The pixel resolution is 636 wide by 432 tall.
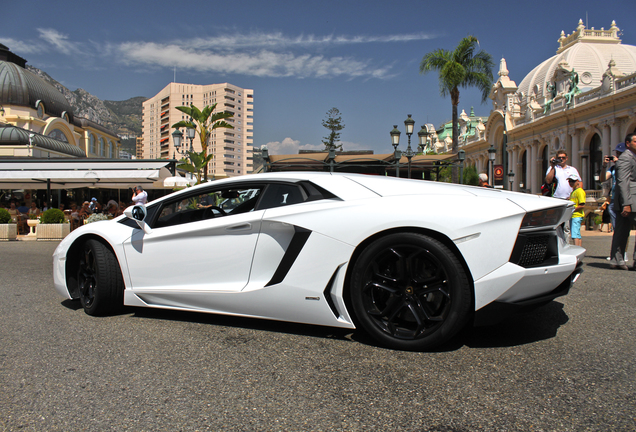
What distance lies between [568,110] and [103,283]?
47949mm

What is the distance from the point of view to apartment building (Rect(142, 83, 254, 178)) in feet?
470

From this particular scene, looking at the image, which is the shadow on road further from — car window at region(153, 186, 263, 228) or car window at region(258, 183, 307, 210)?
car window at region(258, 183, 307, 210)

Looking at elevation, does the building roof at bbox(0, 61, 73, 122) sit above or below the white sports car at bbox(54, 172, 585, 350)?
above

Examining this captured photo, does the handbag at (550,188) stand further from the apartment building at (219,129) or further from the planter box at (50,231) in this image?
the apartment building at (219,129)

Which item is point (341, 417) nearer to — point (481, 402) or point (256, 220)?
point (481, 402)

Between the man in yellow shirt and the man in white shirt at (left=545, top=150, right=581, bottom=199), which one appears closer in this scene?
the man in white shirt at (left=545, top=150, right=581, bottom=199)

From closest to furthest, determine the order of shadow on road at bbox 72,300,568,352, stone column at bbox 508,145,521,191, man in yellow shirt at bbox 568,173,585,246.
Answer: shadow on road at bbox 72,300,568,352 < man in yellow shirt at bbox 568,173,585,246 < stone column at bbox 508,145,521,191

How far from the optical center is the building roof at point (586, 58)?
5212cm

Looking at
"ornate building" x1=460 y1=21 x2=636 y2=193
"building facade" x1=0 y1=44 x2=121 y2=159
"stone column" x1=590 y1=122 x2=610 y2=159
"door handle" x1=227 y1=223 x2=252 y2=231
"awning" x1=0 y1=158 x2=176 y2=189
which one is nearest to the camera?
"door handle" x1=227 y1=223 x2=252 y2=231

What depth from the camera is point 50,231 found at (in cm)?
1416

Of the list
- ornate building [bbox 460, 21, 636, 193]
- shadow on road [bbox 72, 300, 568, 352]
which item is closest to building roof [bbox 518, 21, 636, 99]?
ornate building [bbox 460, 21, 636, 193]

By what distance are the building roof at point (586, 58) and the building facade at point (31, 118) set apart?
53654 millimetres

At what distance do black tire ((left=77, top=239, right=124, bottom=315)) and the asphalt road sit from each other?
12 cm

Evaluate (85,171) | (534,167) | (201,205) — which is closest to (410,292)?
(201,205)
